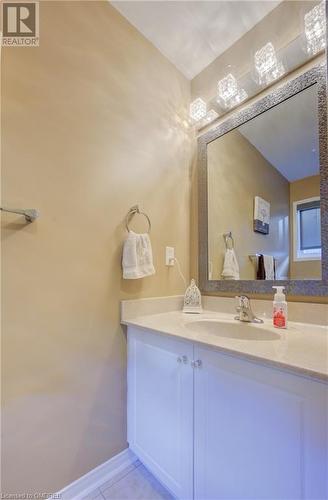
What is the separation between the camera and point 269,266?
1.24 meters

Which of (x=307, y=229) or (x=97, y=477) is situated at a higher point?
(x=307, y=229)

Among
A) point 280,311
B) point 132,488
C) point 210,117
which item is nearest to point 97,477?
point 132,488

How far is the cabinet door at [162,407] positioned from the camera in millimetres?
907

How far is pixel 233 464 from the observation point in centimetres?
76

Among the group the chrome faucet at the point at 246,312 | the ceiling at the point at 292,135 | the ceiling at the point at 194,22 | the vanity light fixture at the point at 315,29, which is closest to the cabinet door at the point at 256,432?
the chrome faucet at the point at 246,312

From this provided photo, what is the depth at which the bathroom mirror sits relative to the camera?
3.56 feet

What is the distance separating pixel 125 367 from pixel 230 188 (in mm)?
1263

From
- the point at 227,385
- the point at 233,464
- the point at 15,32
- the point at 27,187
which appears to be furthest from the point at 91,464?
the point at 15,32

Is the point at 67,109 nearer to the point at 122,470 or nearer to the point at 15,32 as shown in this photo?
the point at 15,32

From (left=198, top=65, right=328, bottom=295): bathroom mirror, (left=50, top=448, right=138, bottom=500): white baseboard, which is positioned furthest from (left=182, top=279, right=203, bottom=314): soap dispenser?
(left=50, top=448, right=138, bottom=500): white baseboard

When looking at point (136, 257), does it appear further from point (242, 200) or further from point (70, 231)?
point (242, 200)

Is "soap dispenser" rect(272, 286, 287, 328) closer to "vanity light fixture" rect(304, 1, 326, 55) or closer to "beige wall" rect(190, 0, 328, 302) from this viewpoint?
"beige wall" rect(190, 0, 328, 302)

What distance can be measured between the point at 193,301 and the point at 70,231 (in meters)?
0.86

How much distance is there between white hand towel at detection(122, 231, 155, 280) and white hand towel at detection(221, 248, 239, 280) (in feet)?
1.64
